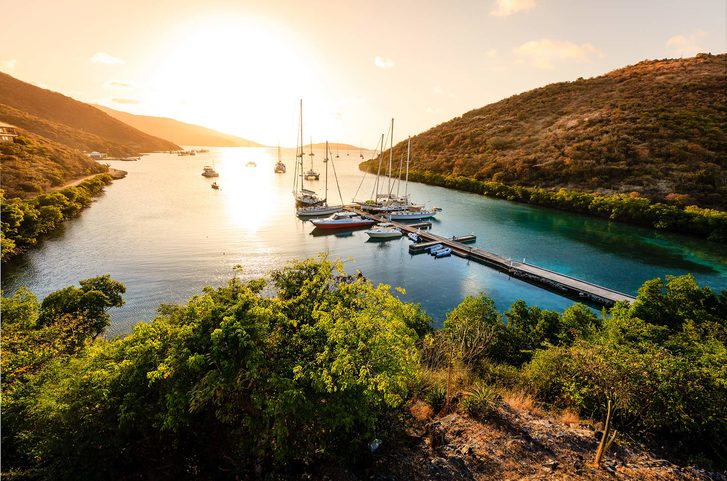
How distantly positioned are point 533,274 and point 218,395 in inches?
1637

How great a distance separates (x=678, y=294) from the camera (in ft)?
72.3

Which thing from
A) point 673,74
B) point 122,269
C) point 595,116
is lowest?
point 122,269

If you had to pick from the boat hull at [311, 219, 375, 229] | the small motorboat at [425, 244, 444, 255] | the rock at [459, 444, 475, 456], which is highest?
the boat hull at [311, 219, 375, 229]

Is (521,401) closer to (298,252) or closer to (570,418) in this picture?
(570,418)

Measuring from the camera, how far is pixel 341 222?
2436 inches

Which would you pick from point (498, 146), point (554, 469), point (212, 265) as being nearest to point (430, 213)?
point (212, 265)

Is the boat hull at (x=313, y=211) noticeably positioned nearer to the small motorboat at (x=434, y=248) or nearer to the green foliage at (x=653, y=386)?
the small motorboat at (x=434, y=248)

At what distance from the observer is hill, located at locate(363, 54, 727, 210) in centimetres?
7794

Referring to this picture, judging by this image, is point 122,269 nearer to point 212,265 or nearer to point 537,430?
point 212,265

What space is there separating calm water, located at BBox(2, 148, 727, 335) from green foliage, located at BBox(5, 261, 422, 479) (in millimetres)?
20067

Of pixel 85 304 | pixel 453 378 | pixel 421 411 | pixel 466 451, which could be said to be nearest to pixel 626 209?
pixel 453 378

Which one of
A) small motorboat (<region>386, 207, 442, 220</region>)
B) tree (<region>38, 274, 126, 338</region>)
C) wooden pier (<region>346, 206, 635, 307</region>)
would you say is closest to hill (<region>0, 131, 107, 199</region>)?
tree (<region>38, 274, 126, 338</region>)

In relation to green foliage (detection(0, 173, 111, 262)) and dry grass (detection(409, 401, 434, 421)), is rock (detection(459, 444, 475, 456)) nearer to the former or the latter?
dry grass (detection(409, 401, 434, 421))

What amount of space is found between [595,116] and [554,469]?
135 m
